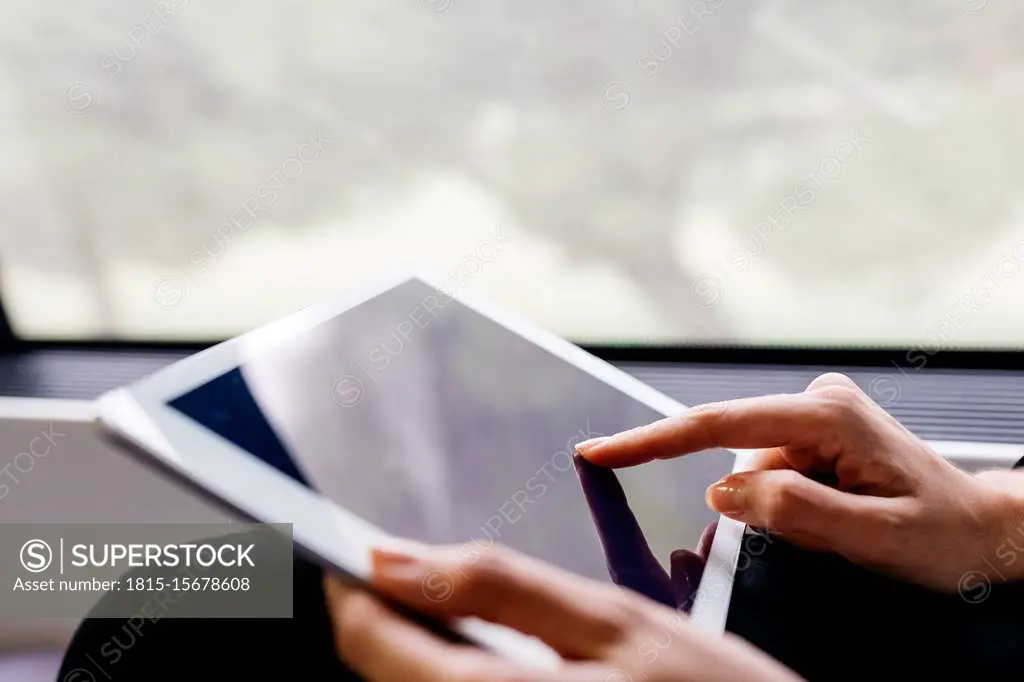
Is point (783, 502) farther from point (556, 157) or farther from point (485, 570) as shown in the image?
point (556, 157)

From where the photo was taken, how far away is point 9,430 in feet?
3.93

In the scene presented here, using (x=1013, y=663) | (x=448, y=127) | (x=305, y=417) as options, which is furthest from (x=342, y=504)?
(x=448, y=127)

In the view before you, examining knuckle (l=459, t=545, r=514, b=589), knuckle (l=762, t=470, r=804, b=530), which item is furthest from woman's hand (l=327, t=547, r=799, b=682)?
knuckle (l=762, t=470, r=804, b=530)

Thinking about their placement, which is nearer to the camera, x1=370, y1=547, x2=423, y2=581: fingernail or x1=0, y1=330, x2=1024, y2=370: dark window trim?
x1=370, y1=547, x2=423, y2=581: fingernail

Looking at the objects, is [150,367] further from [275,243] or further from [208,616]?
[208,616]

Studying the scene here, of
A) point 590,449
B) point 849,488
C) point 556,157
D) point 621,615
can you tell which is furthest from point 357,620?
point 556,157

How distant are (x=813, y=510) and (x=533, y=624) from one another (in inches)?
10.7

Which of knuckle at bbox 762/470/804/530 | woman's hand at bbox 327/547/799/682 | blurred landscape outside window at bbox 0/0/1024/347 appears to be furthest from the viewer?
blurred landscape outside window at bbox 0/0/1024/347

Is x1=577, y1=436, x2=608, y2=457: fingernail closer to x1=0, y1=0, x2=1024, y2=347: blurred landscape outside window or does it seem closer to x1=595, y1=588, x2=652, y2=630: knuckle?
x1=595, y1=588, x2=652, y2=630: knuckle

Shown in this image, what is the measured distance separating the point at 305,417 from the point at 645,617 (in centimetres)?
26

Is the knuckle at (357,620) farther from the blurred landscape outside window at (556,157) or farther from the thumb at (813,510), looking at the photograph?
the blurred landscape outside window at (556,157)

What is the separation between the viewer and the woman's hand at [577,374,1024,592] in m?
0.63

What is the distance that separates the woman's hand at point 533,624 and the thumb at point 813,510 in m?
0.18

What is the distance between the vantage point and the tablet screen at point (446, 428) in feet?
1.76
